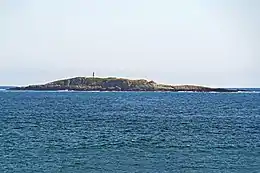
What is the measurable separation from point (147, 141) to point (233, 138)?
8113 millimetres

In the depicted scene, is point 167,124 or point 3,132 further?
point 167,124

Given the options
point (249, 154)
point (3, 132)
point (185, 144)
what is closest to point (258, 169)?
point (249, 154)

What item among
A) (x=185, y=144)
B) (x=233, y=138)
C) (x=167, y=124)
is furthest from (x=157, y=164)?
(x=167, y=124)

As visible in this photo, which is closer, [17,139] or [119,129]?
[17,139]

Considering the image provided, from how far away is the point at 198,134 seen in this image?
4784 centimetres

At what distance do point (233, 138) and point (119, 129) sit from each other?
1273 centimetres

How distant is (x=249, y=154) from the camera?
114 ft

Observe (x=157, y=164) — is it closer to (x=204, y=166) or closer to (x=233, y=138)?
(x=204, y=166)

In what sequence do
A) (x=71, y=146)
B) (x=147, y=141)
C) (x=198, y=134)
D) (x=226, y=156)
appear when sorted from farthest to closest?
(x=198, y=134) < (x=147, y=141) < (x=71, y=146) < (x=226, y=156)

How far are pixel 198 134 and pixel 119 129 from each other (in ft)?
28.4

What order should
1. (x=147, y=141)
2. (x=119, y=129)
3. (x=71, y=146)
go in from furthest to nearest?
(x=119, y=129) < (x=147, y=141) < (x=71, y=146)

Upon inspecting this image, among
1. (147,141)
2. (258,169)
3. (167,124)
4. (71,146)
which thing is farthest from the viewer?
(167,124)

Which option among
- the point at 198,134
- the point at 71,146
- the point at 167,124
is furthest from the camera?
the point at 167,124

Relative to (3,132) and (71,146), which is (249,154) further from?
(3,132)
